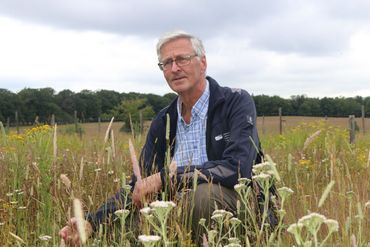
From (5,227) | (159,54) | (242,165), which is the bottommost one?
(5,227)

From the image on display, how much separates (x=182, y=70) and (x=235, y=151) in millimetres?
720

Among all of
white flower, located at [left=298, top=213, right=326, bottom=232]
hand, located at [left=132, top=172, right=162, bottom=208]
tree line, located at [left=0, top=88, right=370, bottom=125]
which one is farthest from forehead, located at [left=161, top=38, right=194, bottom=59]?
tree line, located at [left=0, top=88, right=370, bottom=125]

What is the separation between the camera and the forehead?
11.4 feet

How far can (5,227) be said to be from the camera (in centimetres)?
314

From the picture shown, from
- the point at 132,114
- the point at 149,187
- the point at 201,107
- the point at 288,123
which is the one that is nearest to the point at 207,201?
the point at 149,187

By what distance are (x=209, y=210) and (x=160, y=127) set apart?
3.17 ft

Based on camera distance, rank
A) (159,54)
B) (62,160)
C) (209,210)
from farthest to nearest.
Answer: (62,160)
(159,54)
(209,210)

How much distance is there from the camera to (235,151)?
122 inches

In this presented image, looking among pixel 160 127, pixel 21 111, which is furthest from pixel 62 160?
A: pixel 21 111

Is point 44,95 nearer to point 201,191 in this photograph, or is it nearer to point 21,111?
point 21,111

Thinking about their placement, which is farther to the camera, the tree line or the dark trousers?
the tree line

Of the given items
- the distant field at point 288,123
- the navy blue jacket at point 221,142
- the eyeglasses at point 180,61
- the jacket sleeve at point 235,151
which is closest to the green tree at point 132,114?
the navy blue jacket at point 221,142

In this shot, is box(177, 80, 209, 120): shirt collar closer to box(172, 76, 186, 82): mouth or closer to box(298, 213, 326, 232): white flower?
box(172, 76, 186, 82): mouth

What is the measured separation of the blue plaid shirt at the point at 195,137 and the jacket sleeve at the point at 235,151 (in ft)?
0.43
